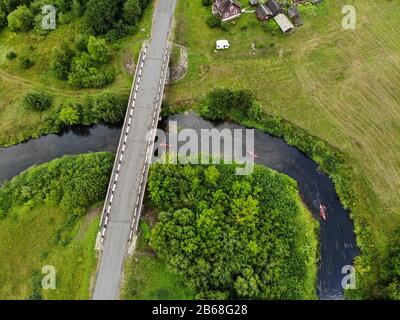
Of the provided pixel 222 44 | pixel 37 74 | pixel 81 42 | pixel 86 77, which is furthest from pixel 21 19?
pixel 222 44

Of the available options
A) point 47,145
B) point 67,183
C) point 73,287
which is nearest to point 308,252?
point 73,287

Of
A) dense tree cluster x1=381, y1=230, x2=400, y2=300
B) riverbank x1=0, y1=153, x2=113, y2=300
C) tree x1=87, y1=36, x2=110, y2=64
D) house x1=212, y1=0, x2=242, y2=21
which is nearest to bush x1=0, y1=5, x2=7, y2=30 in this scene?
tree x1=87, y1=36, x2=110, y2=64

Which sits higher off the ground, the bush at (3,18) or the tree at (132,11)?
the bush at (3,18)

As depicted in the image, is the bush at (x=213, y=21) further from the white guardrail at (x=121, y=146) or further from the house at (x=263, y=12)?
the white guardrail at (x=121, y=146)

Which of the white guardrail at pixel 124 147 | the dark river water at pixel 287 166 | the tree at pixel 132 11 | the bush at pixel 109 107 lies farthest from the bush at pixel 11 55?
the white guardrail at pixel 124 147

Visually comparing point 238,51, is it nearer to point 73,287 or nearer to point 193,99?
point 193,99

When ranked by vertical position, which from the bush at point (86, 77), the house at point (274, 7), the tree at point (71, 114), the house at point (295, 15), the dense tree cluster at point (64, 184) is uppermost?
the house at point (274, 7)

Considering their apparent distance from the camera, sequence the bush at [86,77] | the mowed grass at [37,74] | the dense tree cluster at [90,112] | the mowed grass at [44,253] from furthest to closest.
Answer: the bush at [86,77], the mowed grass at [37,74], the dense tree cluster at [90,112], the mowed grass at [44,253]

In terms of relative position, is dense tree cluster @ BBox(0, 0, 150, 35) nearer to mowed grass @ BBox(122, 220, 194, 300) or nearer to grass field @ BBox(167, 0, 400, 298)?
grass field @ BBox(167, 0, 400, 298)

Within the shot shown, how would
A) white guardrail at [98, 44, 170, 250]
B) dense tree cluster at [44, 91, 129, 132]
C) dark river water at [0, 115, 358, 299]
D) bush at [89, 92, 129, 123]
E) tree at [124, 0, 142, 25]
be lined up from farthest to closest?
tree at [124, 0, 142, 25]
dense tree cluster at [44, 91, 129, 132]
bush at [89, 92, 129, 123]
white guardrail at [98, 44, 170, 250]
dark river water at [0, 115, 358, 299]
